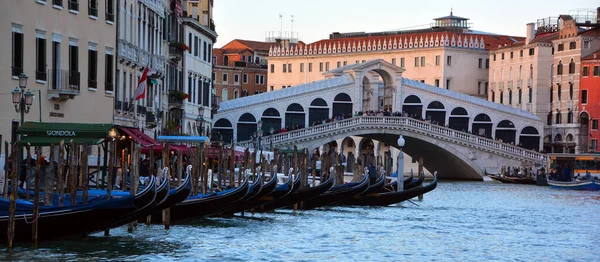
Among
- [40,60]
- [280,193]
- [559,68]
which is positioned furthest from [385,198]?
[559,68]

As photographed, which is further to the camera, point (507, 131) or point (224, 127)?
point (507, 131)

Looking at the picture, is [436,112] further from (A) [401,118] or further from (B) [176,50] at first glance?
(B) [176,50]

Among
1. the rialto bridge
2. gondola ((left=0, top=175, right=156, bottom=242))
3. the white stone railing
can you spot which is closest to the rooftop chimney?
the rialto bridge

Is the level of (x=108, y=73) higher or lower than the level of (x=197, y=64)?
lower

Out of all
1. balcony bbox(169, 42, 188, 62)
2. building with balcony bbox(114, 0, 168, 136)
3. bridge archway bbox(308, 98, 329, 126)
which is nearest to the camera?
building with balcony bbox(114, 0, 168, 136)

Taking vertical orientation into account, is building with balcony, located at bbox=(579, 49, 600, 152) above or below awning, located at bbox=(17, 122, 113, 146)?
above

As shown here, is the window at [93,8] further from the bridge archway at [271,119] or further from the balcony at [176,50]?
the bridge archway at [271,119]

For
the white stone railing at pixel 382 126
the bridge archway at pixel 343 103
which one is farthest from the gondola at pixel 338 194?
the bridge archway at pixel 343 103

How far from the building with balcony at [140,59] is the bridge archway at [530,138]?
82.7ft

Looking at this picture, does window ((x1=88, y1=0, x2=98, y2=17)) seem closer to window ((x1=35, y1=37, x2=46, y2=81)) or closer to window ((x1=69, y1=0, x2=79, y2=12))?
window ((x1=69, y1=0, x2=79, y2=12))

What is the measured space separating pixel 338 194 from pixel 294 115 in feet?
95.0

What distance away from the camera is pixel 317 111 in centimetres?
5706

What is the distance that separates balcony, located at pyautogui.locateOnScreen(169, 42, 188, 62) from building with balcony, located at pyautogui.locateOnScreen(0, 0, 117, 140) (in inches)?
333

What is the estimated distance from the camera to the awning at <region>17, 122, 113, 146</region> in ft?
64.2
